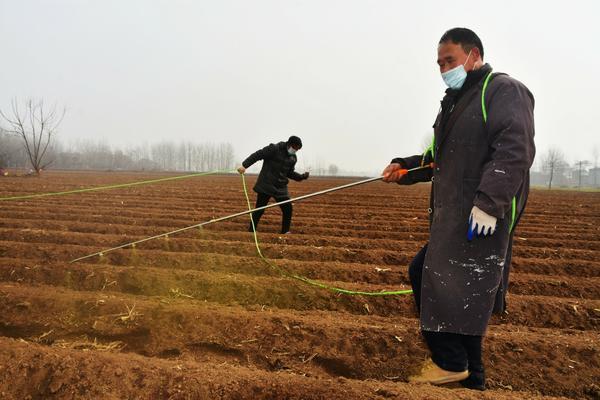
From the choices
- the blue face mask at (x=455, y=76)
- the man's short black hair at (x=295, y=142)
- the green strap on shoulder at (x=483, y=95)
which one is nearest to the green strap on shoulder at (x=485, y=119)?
the green strap on shoulder at (x=483, y=95)

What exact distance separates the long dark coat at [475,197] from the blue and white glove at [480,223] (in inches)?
1.4

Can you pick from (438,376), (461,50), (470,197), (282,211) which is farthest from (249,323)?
(282,211)

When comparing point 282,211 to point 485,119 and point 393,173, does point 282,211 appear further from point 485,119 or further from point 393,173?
point 485,119

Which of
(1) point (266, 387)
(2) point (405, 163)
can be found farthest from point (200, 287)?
(2) point (405, 163)

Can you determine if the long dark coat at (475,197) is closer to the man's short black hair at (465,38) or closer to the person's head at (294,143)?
the man's short black hair at (465,38)

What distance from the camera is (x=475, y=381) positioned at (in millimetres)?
2359

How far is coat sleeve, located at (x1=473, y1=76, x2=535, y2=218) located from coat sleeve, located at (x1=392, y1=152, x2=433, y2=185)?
2.39 feet

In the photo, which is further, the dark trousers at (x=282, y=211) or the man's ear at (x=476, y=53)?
the dark trousers at (x=282, y=211)

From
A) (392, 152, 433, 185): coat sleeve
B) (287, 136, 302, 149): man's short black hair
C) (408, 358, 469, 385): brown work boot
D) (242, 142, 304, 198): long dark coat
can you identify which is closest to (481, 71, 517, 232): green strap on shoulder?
(392, 152, 433, 185): coat sleeve

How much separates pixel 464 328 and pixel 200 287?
272 cm

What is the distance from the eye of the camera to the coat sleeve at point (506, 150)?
1867 mm

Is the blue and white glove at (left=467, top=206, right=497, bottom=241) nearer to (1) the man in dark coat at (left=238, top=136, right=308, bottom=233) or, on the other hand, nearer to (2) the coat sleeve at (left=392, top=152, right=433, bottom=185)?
(2) the coat sleeve at (left=392, top=152, right=433, bottom=185)

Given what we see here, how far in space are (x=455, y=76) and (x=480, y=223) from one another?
84 centimetres

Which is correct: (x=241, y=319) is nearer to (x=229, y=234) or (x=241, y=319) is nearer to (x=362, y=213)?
(x=229, y=234)
